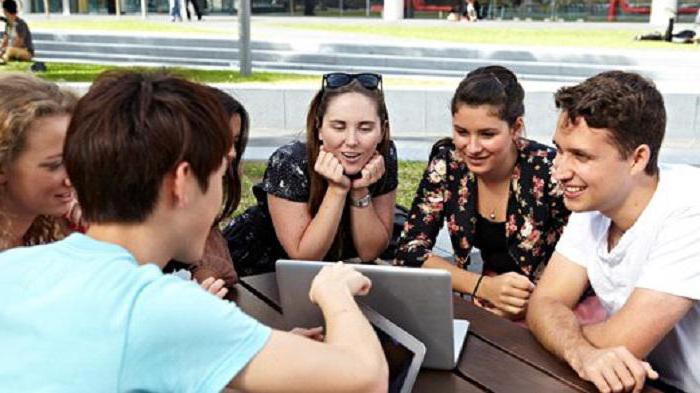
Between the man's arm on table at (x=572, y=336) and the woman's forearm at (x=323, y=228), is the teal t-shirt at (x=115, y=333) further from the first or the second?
the woman's forearm at (x=323, y=228)

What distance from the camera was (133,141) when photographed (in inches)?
52.2

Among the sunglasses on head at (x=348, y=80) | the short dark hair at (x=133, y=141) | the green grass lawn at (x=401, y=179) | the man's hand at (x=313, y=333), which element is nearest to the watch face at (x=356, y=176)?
the sunglasses on head at (x=348, y=80)

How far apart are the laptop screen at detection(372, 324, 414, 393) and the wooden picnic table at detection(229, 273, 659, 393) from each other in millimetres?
134

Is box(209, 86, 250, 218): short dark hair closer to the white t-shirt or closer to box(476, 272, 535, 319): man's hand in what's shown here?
box(476, 272, 535, 319): man's hand

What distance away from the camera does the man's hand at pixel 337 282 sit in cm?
160

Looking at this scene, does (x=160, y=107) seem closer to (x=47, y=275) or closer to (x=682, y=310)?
(x=47, y=275)

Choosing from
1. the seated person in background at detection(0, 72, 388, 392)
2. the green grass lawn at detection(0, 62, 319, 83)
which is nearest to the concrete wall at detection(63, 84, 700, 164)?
the green grass lawn at detection(0, 62, 319, 83)

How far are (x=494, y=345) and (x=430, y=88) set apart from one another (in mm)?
6596

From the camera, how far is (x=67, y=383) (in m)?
1.26

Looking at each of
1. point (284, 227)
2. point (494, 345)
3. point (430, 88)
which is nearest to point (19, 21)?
point (430, 88)

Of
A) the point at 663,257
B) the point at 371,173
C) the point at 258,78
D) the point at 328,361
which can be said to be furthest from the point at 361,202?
the point at 258,78

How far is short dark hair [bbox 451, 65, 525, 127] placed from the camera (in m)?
2.82

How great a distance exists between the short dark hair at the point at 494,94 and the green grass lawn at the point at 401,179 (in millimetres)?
2444

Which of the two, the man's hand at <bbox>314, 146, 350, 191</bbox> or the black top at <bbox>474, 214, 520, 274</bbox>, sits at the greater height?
the man's hand at <bbox>314, 146, 350, 191</bbox>
